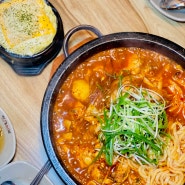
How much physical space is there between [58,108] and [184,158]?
980 millimetres

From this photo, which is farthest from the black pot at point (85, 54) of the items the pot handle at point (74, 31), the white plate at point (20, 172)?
the white plate at point (20, 172)

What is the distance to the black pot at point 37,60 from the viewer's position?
354 centimetres

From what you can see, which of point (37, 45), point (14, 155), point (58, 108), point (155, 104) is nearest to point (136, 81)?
point (155, 104)

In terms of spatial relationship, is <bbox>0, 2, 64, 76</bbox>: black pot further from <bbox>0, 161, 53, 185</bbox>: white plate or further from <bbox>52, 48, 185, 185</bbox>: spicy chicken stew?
<bbox>0, 161, 53, 185</bbox>: white plate

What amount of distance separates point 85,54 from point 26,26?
1.97 feet

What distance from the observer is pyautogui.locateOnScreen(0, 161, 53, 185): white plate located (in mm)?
3422

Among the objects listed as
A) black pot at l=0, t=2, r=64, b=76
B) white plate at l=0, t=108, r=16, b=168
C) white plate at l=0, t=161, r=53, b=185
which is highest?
black pot at l=0, t=2, r=64, b=76

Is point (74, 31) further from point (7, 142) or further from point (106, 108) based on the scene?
point (7, 142)

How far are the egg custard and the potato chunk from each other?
454mm

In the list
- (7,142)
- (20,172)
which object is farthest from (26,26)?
(20,172)

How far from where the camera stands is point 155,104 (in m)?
3.19

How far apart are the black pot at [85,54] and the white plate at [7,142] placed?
16.5 inches

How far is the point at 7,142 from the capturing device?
3.53m

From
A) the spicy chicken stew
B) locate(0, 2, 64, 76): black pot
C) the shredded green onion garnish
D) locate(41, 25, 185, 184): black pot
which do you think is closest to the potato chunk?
the spicy chicken stew
